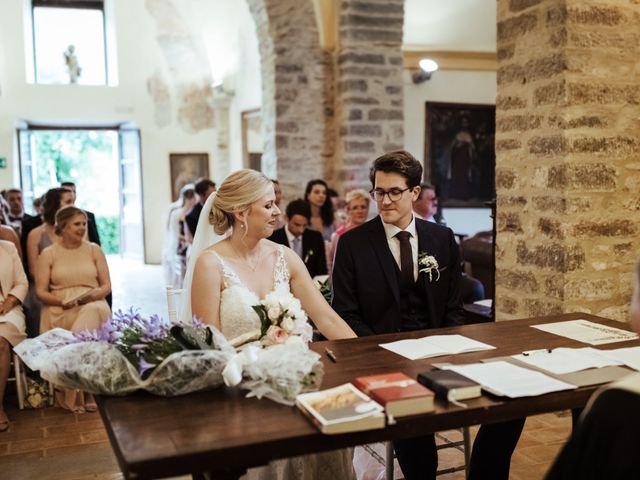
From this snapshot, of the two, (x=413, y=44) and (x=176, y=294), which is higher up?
(x=413, y=44)

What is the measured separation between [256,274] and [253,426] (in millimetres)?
1359

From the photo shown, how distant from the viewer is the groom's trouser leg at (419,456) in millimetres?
2889

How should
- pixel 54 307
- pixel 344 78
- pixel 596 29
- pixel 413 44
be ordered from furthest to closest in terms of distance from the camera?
1. pixel 413 44
2. pixel 344 78
3. pixel 54 307
4. pixel 596 29

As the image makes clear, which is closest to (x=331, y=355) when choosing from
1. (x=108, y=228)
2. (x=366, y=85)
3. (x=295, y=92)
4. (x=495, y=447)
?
(x=495, y=447)

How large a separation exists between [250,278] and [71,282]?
262 cm

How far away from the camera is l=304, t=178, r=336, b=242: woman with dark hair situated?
6.69 meters

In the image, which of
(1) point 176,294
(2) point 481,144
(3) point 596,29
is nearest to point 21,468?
(1) point 176,294

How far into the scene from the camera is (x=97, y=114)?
1370 centimetres

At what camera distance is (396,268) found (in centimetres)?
322

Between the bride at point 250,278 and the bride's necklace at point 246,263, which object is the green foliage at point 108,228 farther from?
the bride's necklace at point 246,263

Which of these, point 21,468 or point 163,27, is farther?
point 163,27

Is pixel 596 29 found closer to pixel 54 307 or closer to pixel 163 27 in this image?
pixel 54 307

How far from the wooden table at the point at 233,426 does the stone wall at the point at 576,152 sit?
8.12 ft

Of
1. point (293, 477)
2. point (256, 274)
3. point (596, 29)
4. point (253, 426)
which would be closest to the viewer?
point (253, 426)
